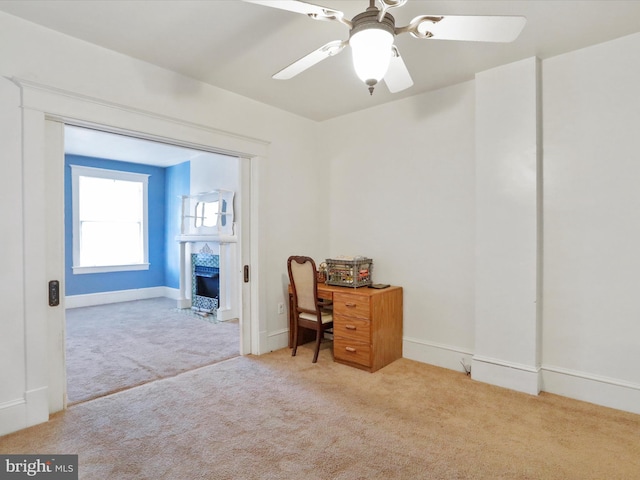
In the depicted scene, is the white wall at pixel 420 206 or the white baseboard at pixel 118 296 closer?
the white wall at pixel 420 206

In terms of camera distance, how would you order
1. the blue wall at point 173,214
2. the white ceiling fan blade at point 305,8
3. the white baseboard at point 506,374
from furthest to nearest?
the blue wall at point 173,214, the white baseboard at point 506,374, the white ceiling fan blade at point 305,8

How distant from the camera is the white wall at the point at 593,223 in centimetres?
251

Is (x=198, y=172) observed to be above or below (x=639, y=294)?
above

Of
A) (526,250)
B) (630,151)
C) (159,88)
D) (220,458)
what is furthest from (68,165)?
(630,151)

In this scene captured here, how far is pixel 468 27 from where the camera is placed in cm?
164

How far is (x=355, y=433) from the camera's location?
2236 mm

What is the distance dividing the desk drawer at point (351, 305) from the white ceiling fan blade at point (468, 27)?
2.13m

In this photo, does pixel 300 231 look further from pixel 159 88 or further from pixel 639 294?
pixel 639 294

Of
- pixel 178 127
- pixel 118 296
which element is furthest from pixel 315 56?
pixel 118 296

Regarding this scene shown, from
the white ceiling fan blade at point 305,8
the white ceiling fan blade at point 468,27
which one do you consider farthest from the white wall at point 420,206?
the white ceiling fan blade at point 305,8

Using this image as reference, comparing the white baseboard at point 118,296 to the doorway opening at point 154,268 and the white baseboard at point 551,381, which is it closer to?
the doorway opening at point 154,268

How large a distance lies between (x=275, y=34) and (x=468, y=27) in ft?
4.28

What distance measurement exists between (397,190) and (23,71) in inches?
122

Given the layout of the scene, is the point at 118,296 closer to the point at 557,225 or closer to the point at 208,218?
the point at 208,218
